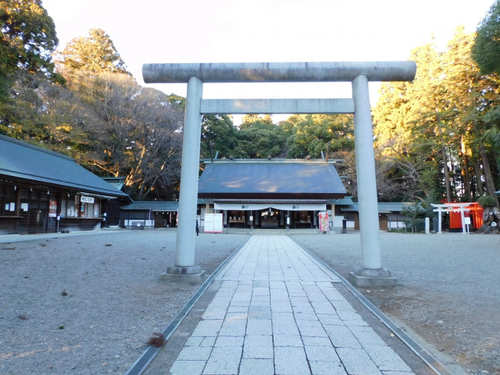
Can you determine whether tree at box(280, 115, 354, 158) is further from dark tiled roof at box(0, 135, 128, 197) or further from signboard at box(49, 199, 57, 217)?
signboard at box(49, 199, 57, 217)

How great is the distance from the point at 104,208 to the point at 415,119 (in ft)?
71.6

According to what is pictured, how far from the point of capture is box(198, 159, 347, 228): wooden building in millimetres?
21328

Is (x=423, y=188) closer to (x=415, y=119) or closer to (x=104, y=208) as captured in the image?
(x=415, y=119)

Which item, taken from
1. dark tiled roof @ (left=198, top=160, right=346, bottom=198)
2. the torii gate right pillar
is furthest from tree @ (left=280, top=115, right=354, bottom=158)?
the torii gate right pillar

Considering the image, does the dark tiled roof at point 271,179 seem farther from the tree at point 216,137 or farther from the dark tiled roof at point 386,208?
the tree at point 216,137

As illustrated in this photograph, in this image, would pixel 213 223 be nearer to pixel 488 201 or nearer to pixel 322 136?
pixel 322 136

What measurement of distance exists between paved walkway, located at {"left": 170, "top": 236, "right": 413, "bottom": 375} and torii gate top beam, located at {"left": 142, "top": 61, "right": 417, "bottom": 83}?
3274 mm

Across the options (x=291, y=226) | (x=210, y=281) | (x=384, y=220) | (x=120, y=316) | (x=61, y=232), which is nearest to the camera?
(x=120, y=316)

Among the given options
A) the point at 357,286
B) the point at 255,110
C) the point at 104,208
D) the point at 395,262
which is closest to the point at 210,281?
the point at 357,286

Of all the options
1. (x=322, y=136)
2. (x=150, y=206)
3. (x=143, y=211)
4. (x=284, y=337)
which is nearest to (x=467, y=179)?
(x=322, y=136)

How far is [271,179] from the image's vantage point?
76.6 ft

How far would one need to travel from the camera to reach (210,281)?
4.77 m

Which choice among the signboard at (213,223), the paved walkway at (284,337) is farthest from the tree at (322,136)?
the paved walkway at (284,337)

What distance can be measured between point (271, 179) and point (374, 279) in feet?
62.1
